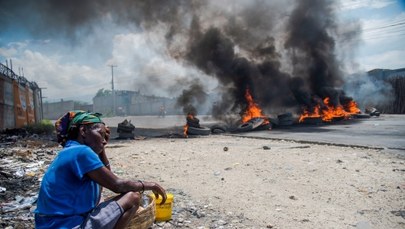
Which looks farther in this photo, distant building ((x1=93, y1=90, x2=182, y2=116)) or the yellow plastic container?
distant building ((x1=93, y1=90, x2=182, y2=116))

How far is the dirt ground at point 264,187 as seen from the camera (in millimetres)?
3723

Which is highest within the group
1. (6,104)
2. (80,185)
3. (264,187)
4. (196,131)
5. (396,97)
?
(6,104)

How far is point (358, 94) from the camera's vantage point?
27.9 m

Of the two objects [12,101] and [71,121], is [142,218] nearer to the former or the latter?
[71,121]

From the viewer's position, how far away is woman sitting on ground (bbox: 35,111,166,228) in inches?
83.2

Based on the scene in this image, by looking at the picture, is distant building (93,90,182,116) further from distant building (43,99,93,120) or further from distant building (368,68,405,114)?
distant building (368,68,405,114)

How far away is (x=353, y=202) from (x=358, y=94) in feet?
87.3

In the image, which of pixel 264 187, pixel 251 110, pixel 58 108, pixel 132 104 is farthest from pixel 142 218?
pixel 58 108

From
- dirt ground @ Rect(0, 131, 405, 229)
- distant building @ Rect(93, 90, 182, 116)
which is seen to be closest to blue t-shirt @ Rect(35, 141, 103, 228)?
dirt ground @ Rect(0, 131, 405, 229)

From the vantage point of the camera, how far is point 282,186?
5082 millimetres

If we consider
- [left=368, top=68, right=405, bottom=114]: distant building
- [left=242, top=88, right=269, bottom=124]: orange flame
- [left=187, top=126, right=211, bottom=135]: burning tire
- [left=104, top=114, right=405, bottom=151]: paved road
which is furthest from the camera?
[left=368, top=68, right=405, bottom=114]: distant building

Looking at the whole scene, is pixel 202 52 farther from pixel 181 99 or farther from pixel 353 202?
pixel 353 202

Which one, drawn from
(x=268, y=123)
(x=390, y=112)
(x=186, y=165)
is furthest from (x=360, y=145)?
(x=390, y=112)

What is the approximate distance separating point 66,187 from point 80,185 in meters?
0.09
